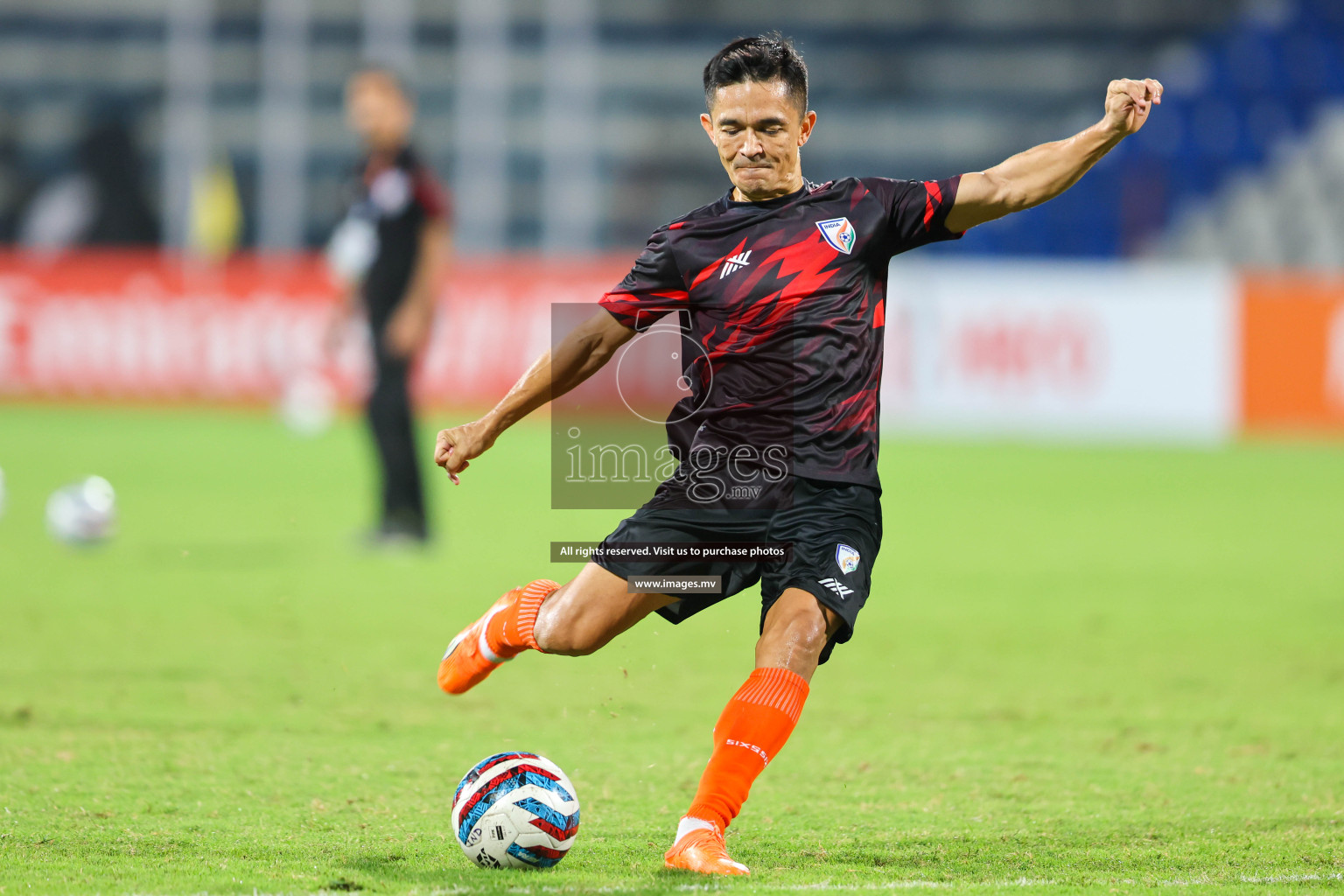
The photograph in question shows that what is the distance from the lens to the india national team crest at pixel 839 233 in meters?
4.03

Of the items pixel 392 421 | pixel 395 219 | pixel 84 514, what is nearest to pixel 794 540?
pixel 392 421

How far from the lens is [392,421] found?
9.06 m

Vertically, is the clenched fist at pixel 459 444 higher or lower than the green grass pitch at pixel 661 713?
higher

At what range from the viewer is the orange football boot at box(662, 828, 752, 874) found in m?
3.47

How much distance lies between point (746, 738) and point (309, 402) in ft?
48.1

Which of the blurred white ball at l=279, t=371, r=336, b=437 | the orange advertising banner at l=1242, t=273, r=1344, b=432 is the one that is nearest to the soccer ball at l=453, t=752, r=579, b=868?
the blurred white ball at l=279, t=371, r=336, b=437

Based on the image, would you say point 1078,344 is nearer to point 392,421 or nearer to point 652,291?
point 392,421

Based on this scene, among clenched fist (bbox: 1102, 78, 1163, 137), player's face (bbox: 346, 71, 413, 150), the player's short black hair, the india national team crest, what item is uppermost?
player's face (bbox: 346, 71, 413, 150)

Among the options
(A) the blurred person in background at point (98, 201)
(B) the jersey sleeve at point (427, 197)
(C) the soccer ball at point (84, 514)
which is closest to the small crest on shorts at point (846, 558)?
(B) the jersey sleeve at point (427, 197)

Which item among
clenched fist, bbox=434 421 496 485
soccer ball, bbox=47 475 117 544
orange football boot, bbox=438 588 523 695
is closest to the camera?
clenched fist, bbox=434 421 496 485

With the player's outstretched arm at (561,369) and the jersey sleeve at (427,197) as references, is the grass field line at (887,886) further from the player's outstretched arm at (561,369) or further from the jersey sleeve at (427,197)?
the jersey sleeve at (427,197)

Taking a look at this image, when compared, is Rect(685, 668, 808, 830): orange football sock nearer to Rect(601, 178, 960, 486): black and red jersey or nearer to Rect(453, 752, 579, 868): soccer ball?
Rect(453, 752, 579, 868): soccer ball

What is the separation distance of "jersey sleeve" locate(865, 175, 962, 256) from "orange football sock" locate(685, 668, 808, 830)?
1.14 m

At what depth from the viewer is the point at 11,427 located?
1569 cm
